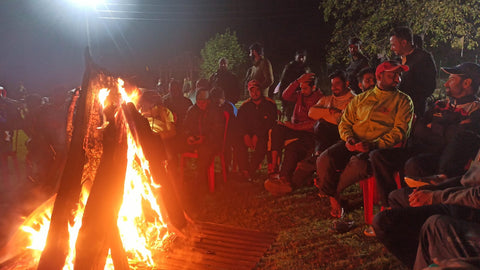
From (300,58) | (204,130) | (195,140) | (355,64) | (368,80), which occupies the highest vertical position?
(300,58)

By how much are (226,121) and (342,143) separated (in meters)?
2.34

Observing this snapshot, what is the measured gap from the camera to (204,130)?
6445 millimetres

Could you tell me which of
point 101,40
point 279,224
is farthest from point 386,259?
point 101,40

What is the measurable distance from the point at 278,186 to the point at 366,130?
184 cm

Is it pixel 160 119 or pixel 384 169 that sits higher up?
pixel 160 119

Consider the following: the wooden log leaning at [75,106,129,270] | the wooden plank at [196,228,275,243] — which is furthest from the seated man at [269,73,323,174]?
the wooden log leaning at [75,106,129,270]

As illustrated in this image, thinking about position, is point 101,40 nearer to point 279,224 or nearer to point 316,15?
point 316,15

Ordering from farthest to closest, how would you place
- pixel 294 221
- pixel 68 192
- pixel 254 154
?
1. pixel 254 154
2. pixel 294 221
3. pixel 68 192

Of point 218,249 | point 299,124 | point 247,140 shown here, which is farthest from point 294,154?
point 218,249

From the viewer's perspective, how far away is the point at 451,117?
449 cm

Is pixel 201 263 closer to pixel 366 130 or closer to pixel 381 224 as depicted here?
pixel 381 224

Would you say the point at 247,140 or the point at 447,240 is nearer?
the point at 447,240

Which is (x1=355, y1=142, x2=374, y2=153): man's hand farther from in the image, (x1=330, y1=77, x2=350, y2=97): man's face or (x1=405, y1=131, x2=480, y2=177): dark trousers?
(x1=330, y1=77, x2=350, y2=97): man's face

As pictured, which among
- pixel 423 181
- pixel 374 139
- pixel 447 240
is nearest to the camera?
pixel 447 240
